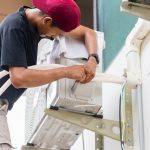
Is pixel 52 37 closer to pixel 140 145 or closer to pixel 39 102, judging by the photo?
pixel 39 102

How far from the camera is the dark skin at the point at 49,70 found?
4.93ft

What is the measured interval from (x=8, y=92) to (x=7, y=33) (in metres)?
0.33

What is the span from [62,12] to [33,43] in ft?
0.66

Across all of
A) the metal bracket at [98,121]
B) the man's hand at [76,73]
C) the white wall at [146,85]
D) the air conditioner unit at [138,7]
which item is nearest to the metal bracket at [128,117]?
the metal bracket at [98,121]

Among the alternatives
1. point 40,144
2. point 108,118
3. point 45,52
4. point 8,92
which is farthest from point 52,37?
point 40,144

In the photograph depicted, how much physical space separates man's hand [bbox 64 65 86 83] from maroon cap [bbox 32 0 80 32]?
0.18m

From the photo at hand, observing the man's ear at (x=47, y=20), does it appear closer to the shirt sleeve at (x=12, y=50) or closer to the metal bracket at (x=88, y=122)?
the shirt sleeve at (x=12, y=50)

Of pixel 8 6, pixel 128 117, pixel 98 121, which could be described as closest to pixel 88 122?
pixel 98 121

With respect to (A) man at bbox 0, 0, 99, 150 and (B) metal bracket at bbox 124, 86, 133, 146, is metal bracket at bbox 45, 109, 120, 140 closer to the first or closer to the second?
(B) metal bracket at bbox 124, 86, 133, 146

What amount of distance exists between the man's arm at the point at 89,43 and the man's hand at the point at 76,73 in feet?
0.08

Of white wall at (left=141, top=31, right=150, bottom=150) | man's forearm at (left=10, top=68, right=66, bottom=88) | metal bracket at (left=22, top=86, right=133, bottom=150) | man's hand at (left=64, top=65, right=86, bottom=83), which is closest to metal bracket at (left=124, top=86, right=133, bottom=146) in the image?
metal bracket at (left=22, top=86, right=133, bottom=150)

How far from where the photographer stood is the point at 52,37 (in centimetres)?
172

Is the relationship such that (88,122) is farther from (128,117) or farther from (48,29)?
(48,29)

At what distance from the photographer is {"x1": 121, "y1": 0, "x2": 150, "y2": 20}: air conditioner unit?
1306 millimetres
